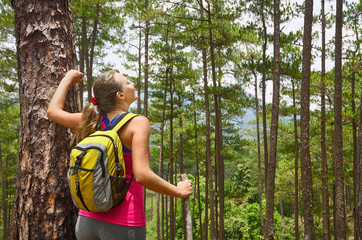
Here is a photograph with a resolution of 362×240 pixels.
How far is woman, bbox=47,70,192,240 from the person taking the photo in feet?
4.56

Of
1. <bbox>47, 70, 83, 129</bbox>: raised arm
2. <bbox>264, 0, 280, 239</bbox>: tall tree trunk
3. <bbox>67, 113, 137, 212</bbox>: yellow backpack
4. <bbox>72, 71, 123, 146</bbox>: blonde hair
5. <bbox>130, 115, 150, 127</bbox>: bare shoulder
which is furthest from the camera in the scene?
<bbox>264, 0, 280, 239</bbox>: tall tree trunk

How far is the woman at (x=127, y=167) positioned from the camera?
4.56 feet

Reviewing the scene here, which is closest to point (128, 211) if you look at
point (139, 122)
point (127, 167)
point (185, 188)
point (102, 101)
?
point (127, 167)

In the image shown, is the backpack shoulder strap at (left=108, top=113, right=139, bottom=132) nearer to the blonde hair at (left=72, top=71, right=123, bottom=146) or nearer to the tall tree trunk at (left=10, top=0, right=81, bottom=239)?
the blonde hair at (left=72, top=71, right=123, bottom=146)

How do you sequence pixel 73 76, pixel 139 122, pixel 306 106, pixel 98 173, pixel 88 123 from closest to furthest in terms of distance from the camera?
pixel 98 173, pixel 139 122, pixel 88 123, pixel 73 76, pixel 306 106

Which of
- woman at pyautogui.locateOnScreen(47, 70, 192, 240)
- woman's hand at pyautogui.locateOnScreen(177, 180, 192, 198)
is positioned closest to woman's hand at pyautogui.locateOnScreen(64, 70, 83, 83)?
woman at pyautogui.locateOnScreen(47, 70, 192, 240)

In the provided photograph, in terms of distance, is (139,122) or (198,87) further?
(198,87)

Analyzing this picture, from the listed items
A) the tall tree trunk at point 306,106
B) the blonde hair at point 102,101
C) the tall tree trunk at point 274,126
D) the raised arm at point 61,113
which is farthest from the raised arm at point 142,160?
the tall tree trunk at point 306,106

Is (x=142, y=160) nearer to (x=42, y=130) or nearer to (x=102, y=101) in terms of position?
(x=102, y=101)

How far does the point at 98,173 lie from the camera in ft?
4.34

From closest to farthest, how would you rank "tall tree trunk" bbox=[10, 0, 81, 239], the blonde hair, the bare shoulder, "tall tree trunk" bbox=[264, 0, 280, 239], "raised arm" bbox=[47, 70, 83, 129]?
the bare shoulder
the blonde hair
"raised arm" bbox=[47, 70, 83, 129]
"tall tree trunk" bbox=[10, 0, 81, 239]
"tall tree trunk" bbox=[264, 0, 280, 239]

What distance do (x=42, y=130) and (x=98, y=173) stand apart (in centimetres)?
88

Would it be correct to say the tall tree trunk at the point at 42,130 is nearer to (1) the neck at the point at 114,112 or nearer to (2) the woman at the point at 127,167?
(2) the woman at the point at 127,167

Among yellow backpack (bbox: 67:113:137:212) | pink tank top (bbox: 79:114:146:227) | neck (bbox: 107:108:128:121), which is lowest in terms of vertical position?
pink tank top (bbox: 79:114:146:227)
